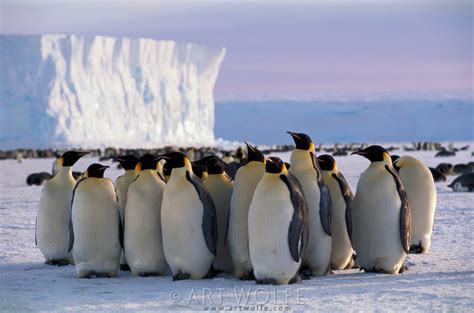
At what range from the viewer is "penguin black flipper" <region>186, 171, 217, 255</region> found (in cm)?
467

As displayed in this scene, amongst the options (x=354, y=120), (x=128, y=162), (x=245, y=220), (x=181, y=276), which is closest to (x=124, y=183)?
(x=128, y=162)

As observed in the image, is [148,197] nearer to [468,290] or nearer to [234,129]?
[468,290]

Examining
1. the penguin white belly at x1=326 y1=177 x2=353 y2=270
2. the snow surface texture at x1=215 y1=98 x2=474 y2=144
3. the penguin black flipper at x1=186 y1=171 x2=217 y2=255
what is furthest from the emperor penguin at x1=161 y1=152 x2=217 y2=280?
the snow surface texture at x1=215 y1=98 x2=474 y2=144

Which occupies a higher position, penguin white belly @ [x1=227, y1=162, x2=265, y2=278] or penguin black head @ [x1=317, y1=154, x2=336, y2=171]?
penguin black head @ [x1=317, y1=154, x2=336, y2=171]

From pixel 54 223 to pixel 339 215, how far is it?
6.98 ft

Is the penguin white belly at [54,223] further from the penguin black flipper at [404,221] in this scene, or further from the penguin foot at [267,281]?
the penguin black flipper at [404,221]

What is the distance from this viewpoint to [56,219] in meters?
5.66

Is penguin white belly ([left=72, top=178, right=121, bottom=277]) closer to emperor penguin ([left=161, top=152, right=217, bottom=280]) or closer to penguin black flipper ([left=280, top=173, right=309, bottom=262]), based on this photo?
emperor penguin ([left=161, top=152, right=217, bottom=280])

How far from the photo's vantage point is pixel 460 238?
21.3 ft

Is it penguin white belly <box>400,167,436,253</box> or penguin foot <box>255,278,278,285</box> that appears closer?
penguin foot <box>255,278,278,285</box>

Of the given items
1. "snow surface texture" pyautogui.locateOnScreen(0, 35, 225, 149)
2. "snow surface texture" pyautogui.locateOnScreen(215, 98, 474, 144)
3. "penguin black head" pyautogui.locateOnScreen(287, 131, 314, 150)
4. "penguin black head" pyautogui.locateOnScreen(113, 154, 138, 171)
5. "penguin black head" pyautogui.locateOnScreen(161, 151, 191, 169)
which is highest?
"penguin black head" pyautogui.locateOnScreen(287, 131, 314, 150)

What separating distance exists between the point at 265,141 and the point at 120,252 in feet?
247

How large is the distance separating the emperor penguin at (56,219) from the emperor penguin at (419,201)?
261 cm

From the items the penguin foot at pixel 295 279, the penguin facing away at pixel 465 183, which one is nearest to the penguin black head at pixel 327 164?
the penguin foot at pixel 295 279
